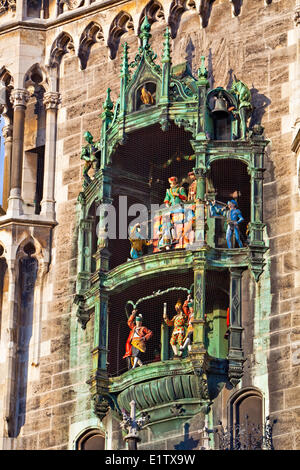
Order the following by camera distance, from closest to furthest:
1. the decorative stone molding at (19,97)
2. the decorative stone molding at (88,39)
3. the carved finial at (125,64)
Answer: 1. the carved finial at (125,64)
2. the decorative stone molding at (19,97)
3. the decorative stone molding at (88,39)

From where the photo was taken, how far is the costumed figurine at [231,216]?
42594 millimetres

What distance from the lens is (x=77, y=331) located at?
143 ft

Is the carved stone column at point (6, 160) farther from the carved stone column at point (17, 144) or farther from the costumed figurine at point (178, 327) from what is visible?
the costumed figurine at point (178, 327)

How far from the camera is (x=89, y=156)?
44.5 m

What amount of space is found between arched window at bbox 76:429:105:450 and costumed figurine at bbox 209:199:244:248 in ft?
12.4

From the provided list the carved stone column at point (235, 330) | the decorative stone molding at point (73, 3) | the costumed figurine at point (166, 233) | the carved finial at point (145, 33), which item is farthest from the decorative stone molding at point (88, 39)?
the carved stone column at point (235, 330)

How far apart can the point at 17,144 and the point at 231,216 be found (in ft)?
15.4

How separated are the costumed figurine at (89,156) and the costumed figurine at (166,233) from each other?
1833 millimetres

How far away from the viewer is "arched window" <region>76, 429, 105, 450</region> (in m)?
42.6

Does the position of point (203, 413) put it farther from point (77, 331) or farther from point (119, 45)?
point (119, 45)

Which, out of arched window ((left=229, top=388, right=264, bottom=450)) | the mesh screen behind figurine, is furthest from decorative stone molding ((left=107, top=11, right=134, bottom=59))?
arched window ((left=229, top=388, right=264, bottom=450))

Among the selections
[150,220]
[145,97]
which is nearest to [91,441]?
[150,220]

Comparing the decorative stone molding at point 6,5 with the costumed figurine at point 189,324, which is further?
the decorative stone molding at point 6,5

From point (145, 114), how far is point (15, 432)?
5.73 meters
